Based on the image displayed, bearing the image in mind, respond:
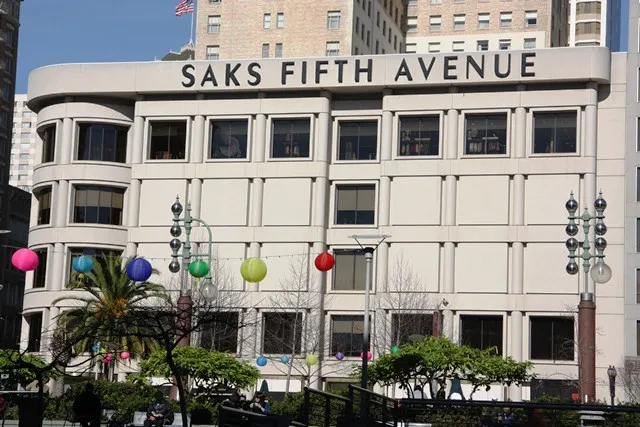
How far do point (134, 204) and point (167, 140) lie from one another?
447 cm

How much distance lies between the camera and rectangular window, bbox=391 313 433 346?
73.9m

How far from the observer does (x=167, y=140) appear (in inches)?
3194

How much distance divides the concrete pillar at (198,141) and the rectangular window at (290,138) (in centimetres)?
438

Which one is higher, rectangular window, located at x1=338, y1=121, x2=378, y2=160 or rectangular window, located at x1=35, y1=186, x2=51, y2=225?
rectangular window, located at x1=338, y1=121, x2=378, y2=160

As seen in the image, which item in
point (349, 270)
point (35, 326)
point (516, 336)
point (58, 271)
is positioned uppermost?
point (349, 270)

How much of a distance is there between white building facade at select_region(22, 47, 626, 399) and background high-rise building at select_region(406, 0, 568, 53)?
1555 inches

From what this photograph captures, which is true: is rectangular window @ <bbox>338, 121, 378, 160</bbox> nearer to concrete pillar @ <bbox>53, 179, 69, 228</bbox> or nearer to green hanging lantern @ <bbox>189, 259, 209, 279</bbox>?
concrete pillar @ <bbox>53, 179, 69, 228</bbox>

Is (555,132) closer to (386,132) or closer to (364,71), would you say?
(386,132)

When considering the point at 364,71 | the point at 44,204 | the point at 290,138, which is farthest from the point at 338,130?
the point at 44,204

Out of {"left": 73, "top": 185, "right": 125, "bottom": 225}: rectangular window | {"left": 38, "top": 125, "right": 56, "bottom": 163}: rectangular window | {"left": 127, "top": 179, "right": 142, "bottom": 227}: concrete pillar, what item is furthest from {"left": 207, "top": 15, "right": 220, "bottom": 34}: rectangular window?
{"left": 73, "top": 185, "right": 125, "bottom": 225}: rectangular window

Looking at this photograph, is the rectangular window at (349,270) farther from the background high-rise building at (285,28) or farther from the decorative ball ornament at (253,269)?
the background high-rise building at (285,28)

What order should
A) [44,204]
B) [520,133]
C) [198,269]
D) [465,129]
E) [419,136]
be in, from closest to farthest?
[198,269], [520,133], [465,129], [419,136], [44,204]

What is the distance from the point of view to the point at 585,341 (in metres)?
51.7

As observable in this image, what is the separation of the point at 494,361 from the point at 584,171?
72.0 ft
